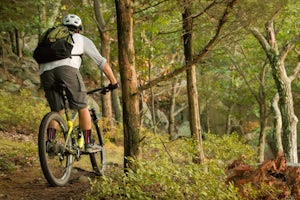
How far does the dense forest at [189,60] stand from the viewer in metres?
4.80

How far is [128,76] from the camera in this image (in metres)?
4.75

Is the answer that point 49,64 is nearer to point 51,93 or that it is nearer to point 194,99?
point 51,93

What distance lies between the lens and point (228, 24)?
5590mm

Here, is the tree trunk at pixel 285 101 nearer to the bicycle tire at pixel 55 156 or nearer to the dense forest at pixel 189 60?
the dense forest at pixel 189 60

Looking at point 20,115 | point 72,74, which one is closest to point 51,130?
point 72,74

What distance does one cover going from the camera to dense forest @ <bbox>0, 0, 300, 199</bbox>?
4.80 m

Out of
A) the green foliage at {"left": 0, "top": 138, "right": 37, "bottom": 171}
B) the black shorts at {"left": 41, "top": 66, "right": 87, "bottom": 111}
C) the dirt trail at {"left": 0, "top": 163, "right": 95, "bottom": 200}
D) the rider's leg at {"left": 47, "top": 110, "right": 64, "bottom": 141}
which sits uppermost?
the black shorts at {"left": 41, "top": 66, "right": 87, "bottom": 111}

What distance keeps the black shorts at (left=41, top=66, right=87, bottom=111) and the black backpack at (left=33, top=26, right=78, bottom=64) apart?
0.54 ft

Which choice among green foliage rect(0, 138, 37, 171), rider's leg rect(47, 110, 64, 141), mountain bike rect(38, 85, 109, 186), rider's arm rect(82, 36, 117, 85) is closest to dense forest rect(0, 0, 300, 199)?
rider's arm rect(82, 36, 117, 85)

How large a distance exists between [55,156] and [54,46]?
1396 millimetres

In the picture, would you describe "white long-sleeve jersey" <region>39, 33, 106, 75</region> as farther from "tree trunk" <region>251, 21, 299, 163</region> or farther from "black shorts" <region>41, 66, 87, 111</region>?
"tree trunk" <region>251, 21, 299, 163</region>

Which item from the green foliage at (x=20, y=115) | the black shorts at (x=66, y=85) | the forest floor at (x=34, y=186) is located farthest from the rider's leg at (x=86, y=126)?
the green foliage at (x=20, y=115)

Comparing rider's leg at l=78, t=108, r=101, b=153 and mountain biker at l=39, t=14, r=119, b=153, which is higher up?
mountain biker at l=39, t=14, r=119, b=153

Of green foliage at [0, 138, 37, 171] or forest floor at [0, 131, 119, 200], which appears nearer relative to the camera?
forest floor at [0, 131, 119, 200]
